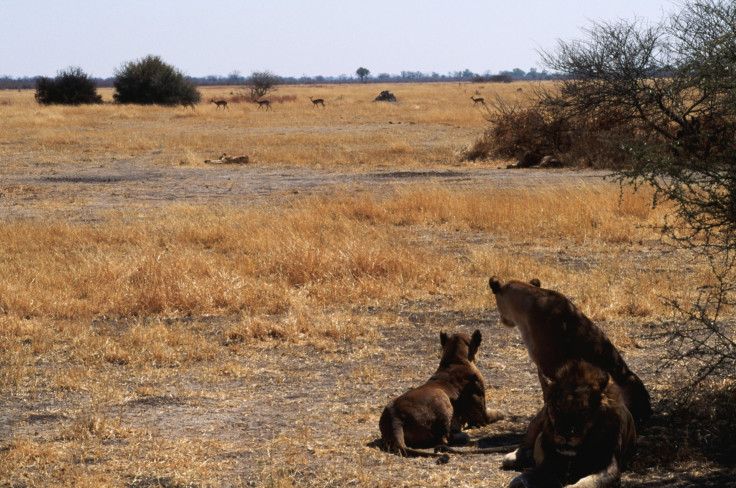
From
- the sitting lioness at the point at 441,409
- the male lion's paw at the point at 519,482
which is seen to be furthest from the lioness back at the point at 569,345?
the male lion's paw at the point at 519,482

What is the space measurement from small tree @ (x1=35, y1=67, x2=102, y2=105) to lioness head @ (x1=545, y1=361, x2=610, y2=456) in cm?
5635

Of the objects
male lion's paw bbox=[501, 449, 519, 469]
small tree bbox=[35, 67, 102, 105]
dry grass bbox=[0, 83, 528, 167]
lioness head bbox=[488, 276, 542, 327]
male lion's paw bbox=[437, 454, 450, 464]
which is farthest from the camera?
small tree bbox=[35, 67, 102, 105]

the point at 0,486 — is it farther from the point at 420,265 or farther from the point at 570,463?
the point at 420,265

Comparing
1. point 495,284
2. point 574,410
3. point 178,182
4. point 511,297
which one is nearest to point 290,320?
point 495,284

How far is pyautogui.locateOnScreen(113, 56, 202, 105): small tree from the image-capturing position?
57125mm

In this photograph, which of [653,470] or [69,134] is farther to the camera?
[69,134]

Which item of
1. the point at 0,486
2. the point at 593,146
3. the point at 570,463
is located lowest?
the point at 0,486

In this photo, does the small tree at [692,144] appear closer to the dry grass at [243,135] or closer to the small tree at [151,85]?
the dry grass at [243,135]

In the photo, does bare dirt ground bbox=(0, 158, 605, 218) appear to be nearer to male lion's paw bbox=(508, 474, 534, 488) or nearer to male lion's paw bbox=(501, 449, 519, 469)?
male lion's paw bbox=(501, 449, 519, 469)

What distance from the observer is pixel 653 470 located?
14.2 ft

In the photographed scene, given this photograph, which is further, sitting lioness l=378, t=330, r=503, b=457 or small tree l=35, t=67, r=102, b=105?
small tree l=35, t=67, r=102, b=105

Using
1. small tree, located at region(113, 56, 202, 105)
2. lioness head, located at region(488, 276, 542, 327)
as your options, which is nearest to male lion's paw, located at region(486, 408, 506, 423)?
lioness head, located at region(488, 276, 542, 327)

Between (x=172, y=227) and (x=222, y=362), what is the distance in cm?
604

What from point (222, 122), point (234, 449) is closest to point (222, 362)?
point (234, 449)
